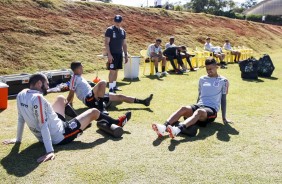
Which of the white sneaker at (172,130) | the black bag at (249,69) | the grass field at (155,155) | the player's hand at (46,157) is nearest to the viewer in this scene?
the grass field at (155,155)

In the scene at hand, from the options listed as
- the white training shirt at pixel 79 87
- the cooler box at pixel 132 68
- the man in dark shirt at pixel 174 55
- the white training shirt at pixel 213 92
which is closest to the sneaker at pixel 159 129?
the white training shirt at pixel 213 92

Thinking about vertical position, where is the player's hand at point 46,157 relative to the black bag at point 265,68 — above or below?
below

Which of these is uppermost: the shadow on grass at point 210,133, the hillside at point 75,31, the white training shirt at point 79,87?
the hillside at point 75,31

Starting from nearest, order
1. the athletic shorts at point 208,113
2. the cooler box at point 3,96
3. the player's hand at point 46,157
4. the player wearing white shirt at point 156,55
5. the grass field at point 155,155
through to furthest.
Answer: the grass field at point 155,155
the player's hand at point 46,157
the athletic shorts at point 208,113
the cooler box at point 3,96
the player wearing white shirt at point 156,55

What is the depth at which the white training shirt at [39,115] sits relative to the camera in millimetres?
3691

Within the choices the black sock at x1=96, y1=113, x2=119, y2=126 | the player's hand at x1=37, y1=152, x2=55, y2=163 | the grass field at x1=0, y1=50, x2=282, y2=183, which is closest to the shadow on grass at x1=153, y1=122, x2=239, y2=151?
the grass field at x1=0, y1=50, x2=282, y2=183

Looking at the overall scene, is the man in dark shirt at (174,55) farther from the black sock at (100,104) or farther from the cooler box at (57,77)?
the black sock at (100,104)

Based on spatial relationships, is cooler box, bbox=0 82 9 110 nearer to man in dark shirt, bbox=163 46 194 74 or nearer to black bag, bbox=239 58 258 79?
man in dark shirt, bbox=163 46 194 74

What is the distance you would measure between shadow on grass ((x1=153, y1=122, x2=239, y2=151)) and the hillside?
811 centimetres

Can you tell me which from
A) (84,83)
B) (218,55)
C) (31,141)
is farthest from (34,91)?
(218,55)

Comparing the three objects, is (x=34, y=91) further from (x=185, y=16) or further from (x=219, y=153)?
(x=185, y=16)

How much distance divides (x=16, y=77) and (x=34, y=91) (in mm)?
4028

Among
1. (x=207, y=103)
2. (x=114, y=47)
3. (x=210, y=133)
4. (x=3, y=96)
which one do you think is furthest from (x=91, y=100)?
(x=114, y=47)

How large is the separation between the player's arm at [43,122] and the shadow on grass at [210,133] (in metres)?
1.44
